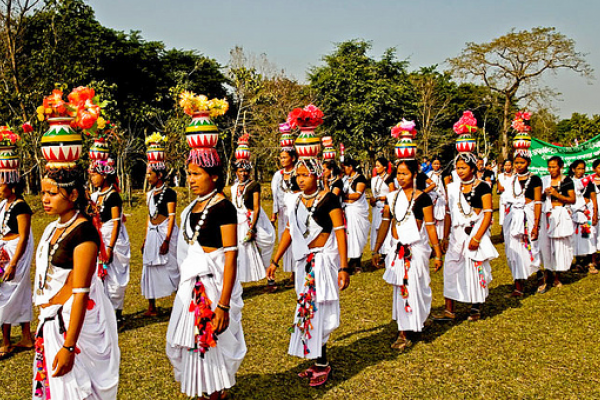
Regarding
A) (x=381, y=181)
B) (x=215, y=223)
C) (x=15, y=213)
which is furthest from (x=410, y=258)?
(x=381, y=181)

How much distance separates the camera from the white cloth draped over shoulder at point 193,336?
163 inches

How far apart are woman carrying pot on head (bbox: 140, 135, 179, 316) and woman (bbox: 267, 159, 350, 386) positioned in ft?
9.37

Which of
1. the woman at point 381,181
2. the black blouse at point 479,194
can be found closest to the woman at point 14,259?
the black blouse at point 479,194

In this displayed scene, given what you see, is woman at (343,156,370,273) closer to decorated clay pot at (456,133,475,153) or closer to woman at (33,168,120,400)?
decorated clay pot at (456,133,475,153)

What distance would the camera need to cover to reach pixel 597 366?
17.6 ft

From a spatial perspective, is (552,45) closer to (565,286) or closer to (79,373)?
(565,286)

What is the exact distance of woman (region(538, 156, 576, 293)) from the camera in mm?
8766

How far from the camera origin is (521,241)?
8.29 m

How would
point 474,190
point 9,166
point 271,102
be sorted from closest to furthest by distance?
point 9,166 < point 474,190 < point 271,102

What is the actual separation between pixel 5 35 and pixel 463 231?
24.4 m

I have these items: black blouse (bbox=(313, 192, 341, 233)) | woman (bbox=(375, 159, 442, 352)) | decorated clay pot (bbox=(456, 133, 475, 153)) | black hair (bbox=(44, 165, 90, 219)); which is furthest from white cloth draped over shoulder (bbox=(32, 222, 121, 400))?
decorated clay pot (bbox=(456, 133, 475, 153))

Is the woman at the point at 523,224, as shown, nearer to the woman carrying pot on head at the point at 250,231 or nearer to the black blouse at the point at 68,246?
the woman carrying pot on head at the point at 250,231

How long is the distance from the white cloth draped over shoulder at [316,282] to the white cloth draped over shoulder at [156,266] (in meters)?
2.92

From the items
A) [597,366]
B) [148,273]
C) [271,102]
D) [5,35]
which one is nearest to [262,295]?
[148,273]
